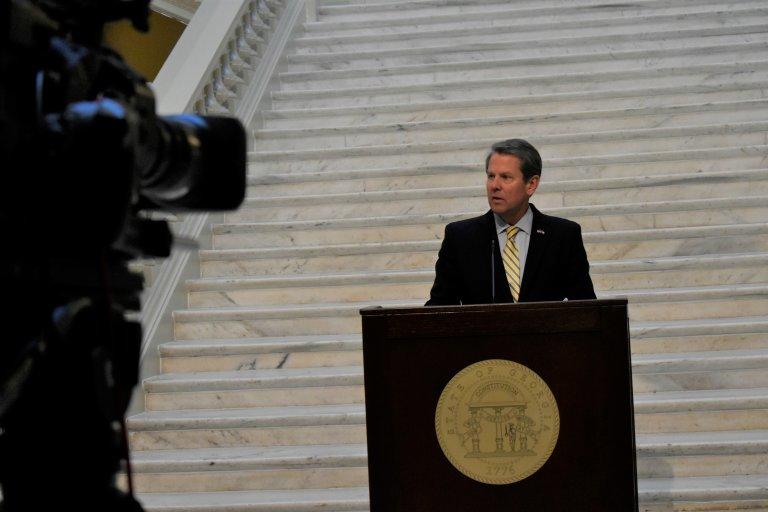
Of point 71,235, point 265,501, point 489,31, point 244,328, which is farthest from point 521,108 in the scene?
point 71,235

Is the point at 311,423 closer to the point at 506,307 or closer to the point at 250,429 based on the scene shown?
the point at 250,429

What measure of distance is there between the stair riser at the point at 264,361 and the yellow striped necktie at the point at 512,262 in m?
2.08

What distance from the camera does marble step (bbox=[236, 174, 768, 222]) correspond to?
671 centimetres

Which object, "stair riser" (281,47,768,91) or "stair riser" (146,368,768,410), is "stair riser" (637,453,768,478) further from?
"stair riser" (281,47,768,91)

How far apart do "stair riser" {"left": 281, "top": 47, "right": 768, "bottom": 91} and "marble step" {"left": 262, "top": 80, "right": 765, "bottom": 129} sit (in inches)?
13.5

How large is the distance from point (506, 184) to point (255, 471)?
2.05 m

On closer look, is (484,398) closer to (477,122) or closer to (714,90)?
(477,122)

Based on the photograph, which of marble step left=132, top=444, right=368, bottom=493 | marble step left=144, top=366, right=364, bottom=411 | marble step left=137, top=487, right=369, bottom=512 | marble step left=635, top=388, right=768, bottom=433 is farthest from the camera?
marble step left=144, top=366, right=364, bottom=411

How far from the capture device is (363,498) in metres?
5.00

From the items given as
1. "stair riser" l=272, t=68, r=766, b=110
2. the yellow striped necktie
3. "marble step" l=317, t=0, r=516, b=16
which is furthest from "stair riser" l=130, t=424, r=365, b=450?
"marble step" l=317, t=0, r=516, b=16

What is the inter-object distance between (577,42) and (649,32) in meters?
0.55

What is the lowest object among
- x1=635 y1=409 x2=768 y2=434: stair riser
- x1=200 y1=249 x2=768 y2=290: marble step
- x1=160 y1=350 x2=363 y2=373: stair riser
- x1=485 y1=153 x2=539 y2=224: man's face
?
x1=160 y1=350 x2=363 y2=373: stair riser

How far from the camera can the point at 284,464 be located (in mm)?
5207

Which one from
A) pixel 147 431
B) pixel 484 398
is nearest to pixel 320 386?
pixel 147 431
